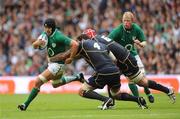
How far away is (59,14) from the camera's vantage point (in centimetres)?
3089

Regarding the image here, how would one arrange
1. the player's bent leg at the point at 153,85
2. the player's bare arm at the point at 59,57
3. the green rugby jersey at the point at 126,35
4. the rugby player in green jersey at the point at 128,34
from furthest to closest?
the green rugby jersey at the point at 126,35 < the rugby player in green jersey at the point at 128,34 < the player's bent leg at the point at 153,85 < the player's bare arm at the point at 59,57

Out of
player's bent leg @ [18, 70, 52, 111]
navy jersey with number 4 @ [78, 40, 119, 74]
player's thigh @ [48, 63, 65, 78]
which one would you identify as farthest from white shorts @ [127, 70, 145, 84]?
player's bent leg @ [18, 70, 52, 111]

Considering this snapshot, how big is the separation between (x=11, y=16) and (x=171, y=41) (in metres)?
7.80

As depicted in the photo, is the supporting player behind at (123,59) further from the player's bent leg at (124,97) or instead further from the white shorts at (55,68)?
the white shorts at (55,68)

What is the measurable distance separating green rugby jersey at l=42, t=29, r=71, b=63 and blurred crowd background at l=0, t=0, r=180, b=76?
11.0 metres

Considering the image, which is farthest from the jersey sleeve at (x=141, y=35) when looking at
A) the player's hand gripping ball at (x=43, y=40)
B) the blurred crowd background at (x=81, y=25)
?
the blurred crowd background at (x=81, y=25)

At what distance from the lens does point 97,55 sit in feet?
53.8

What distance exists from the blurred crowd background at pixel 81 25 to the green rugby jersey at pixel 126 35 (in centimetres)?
984

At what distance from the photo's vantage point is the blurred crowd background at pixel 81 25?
28.5 meters

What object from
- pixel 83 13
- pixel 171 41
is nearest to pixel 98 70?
pixel 171 41

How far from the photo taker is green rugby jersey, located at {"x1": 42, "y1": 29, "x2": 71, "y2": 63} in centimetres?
1717

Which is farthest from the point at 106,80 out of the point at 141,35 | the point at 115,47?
the point at 141,35

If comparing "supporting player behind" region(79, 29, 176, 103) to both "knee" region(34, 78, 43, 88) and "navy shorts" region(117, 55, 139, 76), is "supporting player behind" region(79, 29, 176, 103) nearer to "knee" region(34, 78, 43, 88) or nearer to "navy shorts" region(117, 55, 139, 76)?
"navy shorts" region(117, 55, 139, 76)

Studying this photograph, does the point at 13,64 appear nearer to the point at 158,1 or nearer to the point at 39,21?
the point at 39,21
